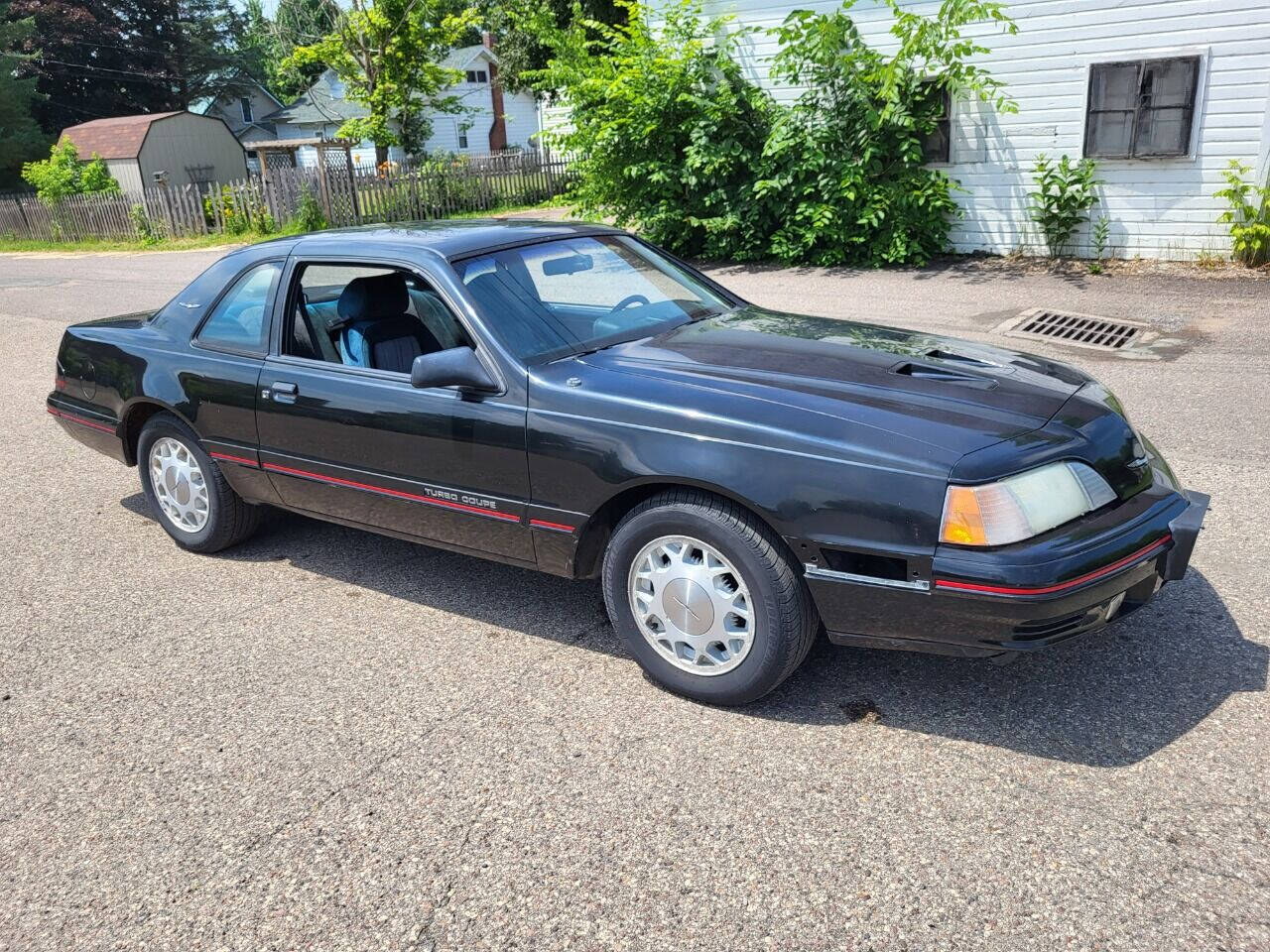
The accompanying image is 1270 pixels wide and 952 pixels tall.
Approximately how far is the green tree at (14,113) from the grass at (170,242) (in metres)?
11.9

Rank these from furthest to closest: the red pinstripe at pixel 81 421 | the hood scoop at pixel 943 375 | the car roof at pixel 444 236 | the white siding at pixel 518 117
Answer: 1. the white siding at pixel 518 117
2. the red pinstripe at pixel 81 421
3. the car roof at pixel 444 236
4. the hood scoop at pixel 943 375

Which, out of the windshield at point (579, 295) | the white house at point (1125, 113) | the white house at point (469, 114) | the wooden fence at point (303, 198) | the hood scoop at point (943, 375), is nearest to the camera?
the hood scoop at point (943, 375)

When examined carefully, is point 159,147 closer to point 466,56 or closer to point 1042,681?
point 466,56

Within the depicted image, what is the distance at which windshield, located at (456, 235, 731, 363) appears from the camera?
12.9 feet

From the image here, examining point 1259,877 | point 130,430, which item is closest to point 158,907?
point 1259,877

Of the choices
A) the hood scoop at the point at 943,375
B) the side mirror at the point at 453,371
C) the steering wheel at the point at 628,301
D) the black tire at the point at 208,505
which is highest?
the steering wheel at the point at 628,301

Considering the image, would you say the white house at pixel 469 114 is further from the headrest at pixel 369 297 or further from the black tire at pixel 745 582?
the black tire at pixel 745 582

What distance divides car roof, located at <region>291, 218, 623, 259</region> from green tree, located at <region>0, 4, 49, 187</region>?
4194cm

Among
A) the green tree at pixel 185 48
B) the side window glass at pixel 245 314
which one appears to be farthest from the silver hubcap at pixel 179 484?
the green tree at pixel 185 48

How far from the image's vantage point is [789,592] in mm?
3205

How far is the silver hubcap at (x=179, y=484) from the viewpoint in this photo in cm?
496

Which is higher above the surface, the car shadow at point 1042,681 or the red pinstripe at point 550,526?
the red pinstripe at point 550,526

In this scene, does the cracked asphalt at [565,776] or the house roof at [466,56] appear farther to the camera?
the house roof at [466,56]

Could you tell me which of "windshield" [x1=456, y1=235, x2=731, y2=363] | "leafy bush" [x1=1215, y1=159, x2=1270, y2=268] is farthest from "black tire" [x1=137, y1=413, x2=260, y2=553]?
"leafy bush" [x1=1215, y1=159, x2=1270, y2=268]
